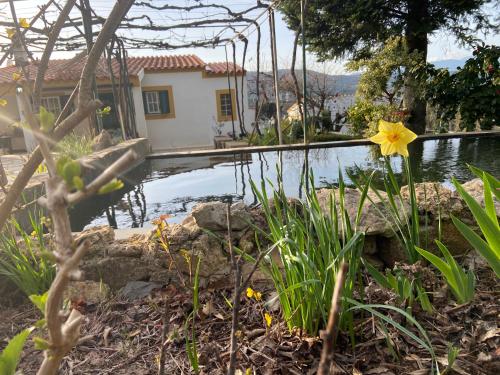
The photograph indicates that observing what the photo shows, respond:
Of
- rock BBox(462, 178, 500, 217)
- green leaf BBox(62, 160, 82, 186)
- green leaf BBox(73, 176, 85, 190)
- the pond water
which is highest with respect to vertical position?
green leaf BBox(62, 160, 82, 186)

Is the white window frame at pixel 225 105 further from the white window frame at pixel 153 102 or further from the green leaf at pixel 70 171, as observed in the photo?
the green leaf at pixel 70 171

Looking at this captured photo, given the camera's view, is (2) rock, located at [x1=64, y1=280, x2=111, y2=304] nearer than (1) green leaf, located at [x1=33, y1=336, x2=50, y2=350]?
No

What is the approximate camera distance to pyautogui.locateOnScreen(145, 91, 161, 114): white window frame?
13.2m

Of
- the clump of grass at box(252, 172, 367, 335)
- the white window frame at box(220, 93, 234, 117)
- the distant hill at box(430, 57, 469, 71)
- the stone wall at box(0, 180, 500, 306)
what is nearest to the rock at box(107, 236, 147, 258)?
the stone wall at box(0, 180, 500, 306)

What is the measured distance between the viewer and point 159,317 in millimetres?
1299

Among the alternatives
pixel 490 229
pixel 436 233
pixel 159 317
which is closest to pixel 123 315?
pixel 159 317

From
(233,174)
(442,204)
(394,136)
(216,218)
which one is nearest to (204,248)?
(216,218)

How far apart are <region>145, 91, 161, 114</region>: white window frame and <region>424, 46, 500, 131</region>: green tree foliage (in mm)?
8758

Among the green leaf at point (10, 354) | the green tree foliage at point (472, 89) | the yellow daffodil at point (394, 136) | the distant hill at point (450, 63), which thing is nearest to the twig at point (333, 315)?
the green leaf at point (10, 354)

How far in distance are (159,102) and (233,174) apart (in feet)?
30.0

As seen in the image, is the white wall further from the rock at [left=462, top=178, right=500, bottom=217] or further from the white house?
the rock at [left=462, top=178, right=500, bottom=217]

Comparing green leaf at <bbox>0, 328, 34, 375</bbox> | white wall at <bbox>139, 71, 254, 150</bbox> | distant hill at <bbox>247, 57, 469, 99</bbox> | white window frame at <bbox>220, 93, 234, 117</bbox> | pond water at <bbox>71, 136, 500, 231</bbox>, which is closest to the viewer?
green leaf at <bbox>0, 328, 34, 375</bbox>

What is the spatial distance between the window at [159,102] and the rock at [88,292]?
12.2 m

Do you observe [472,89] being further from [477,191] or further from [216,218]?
[216,218]
